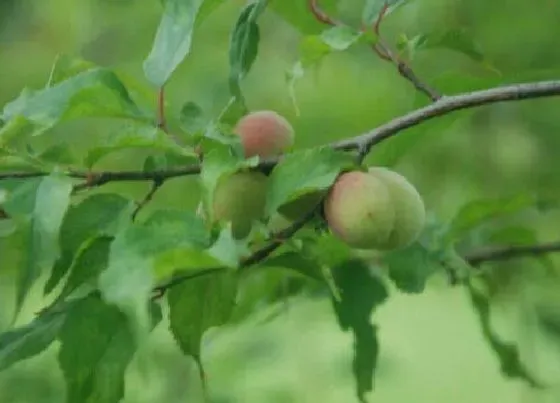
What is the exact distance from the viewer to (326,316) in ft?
5.68

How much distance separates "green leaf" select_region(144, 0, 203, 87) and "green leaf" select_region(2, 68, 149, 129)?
0.05m

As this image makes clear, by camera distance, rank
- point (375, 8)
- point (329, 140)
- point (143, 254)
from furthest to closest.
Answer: point (329, 140) → point (375, 8) → point (143, 254)

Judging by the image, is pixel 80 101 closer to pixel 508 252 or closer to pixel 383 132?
pixel 383 132

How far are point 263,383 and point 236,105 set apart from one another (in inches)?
38.7

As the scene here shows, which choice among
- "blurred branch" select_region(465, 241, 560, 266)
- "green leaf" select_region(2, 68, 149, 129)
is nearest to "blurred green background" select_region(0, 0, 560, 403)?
"blurred branch" select_region(465, 241, 560, 266)

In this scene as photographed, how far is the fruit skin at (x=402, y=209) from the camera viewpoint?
2.27 feet

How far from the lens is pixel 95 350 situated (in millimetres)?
645

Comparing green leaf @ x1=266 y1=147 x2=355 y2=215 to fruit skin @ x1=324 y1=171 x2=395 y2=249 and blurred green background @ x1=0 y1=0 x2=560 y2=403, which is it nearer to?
fruit skin @ x1=324 y1=171 x2=395 y2=249

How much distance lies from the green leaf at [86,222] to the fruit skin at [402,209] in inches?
5.9

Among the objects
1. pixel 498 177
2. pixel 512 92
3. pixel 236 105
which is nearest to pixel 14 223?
pixel 236 105

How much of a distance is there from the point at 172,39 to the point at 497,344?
14.6 inches

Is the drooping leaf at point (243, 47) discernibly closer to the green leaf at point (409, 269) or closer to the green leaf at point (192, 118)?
the green leaf at point (192, 118)

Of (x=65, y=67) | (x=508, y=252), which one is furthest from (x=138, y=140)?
(x=508, y=252)

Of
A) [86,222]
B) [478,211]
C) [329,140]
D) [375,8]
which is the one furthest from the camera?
[329,140]
